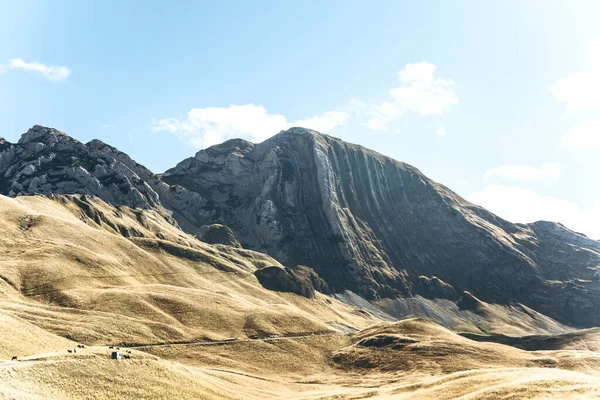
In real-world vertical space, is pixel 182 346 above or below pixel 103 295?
below

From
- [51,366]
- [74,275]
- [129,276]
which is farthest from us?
[129,276]

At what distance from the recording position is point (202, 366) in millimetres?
106812

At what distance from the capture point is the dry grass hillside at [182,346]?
62.1 meters

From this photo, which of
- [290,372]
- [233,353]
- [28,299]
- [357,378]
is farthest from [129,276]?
[357,378]

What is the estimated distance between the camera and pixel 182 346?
114m

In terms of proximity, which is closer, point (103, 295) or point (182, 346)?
point (182, 346)

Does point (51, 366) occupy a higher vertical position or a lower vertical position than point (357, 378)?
higher

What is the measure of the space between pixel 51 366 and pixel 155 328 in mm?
63075

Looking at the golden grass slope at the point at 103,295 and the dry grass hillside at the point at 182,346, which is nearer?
the dry grass hillside at the point at 182,346

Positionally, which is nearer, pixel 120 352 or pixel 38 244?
pixel 120 352

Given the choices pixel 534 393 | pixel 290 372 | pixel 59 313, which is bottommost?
pixel 290 372

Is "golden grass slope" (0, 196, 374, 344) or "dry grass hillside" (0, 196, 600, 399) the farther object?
"golden grass slope" (0, 196, 374, 344)

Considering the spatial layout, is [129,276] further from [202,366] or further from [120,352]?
[120,352]

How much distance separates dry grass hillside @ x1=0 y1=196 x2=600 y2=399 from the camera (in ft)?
204
